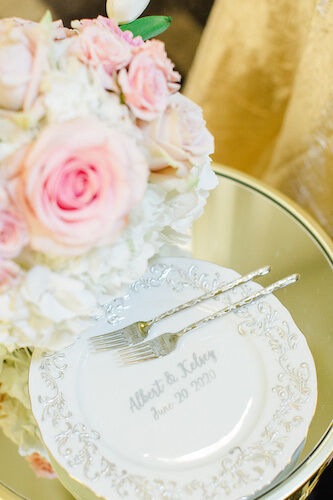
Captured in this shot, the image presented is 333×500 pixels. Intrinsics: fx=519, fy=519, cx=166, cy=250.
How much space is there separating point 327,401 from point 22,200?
1.27ft

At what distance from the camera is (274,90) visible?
109cm

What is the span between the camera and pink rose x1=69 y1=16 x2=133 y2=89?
413mm

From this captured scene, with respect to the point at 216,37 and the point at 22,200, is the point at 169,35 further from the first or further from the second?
the point at 22,200

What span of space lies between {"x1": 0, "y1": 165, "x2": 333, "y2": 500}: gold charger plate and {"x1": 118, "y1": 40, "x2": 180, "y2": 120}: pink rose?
12.3 inches

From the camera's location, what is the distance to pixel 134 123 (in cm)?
43

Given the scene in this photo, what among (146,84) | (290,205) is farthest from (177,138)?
(290,205)

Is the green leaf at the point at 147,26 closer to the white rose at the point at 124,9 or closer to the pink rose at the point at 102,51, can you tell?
the white rose at the point at 124,9

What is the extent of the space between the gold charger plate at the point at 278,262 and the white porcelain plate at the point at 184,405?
38 millimetres

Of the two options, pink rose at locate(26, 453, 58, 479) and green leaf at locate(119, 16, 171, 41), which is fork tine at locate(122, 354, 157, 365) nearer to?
pink rose at locate(26, 453, 58, 479)

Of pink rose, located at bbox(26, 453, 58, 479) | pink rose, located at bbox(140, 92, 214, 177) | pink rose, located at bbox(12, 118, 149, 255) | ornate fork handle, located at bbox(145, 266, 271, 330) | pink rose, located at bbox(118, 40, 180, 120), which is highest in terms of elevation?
pink rose, located at bbox(118, 40, 180, 120)

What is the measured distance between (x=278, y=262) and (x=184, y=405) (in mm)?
273

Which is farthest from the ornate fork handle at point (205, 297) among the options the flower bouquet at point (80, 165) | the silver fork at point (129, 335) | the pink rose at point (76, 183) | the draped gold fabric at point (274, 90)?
the draped gold fabric at point (274, 90)

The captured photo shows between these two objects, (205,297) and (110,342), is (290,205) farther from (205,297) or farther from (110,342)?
(110,342)

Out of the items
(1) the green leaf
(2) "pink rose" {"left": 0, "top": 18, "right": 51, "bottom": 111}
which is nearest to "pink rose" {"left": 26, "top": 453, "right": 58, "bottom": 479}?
(2) "pink rose" {"left": 0, "top": 18, "right": 51, "bottom": 111}
